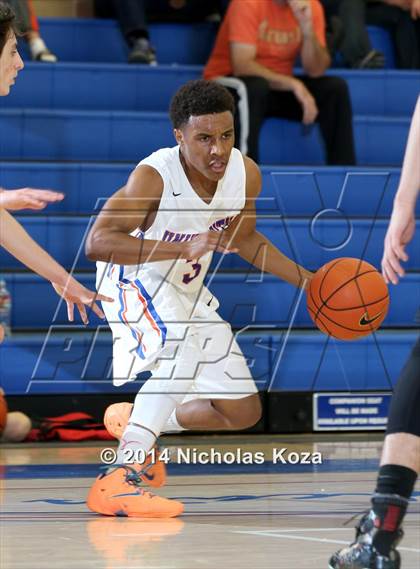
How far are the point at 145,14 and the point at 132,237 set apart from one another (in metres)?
4.31

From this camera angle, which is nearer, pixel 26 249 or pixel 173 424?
pixel 26 249

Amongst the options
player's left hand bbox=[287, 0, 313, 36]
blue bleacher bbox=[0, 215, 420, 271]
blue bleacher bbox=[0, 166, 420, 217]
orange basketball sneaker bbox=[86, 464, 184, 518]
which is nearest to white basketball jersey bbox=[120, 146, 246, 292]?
orange basketball sneaker bbox=[86, 464, 184, 518]

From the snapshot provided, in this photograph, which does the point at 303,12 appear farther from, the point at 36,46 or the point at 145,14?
the point at 36,46

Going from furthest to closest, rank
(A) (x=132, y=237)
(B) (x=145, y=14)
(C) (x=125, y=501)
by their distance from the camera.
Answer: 1. (B) (x=145, y=14)
2. (A) (x=132, y=237)
3. (C) (x=125, y=501)

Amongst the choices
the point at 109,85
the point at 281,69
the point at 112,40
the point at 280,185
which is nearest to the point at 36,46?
the point at 109,85

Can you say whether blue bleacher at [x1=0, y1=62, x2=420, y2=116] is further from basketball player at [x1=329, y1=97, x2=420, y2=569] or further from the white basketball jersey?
basketball player at [x1=329, y1=97, x2=420, y2=569]

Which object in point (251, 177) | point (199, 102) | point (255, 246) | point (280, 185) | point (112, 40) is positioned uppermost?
point (112, 40)

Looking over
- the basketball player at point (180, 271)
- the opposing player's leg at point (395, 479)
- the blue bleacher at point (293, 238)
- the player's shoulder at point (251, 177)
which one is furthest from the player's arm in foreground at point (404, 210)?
the blue bleacher at point (293, 238)

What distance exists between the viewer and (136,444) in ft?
12.4

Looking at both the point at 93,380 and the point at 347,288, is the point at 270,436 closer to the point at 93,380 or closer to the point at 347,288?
the point at 93,380

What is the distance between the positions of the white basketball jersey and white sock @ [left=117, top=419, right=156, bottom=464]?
0.58m

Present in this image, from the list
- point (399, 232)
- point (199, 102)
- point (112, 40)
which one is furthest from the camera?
point (112, 40)

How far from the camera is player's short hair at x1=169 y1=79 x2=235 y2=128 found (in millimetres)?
4094

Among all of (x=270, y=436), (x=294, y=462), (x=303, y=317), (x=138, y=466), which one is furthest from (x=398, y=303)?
(x=138, y=466)
